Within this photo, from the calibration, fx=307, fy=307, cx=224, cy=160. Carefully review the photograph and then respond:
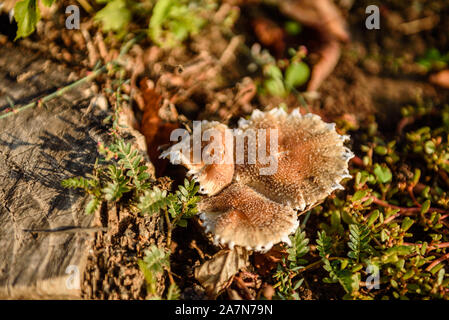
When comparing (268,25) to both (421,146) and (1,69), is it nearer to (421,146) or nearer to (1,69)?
(421,146)

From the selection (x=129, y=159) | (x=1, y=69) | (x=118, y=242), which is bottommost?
(x=118, y=242)

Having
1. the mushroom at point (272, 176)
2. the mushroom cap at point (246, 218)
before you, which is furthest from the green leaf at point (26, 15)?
the mushroom cap at point (246, 218)

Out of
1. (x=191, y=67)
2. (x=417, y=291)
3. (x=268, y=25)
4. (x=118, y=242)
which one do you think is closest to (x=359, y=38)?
(x=268, y=25)

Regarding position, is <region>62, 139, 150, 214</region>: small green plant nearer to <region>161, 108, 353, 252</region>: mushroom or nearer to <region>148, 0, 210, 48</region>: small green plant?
<region>161, 108, 353, 252</region>: mushroom

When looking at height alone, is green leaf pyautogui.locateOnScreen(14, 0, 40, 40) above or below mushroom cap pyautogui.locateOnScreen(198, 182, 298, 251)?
above

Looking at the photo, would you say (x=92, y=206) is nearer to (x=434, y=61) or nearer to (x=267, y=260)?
(x=267, y=260)

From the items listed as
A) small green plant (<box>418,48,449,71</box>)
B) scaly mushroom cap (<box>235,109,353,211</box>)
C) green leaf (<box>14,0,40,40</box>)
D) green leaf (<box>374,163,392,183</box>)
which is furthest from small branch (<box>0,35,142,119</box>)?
small green plant (<box>418,48,449,71</box>)
